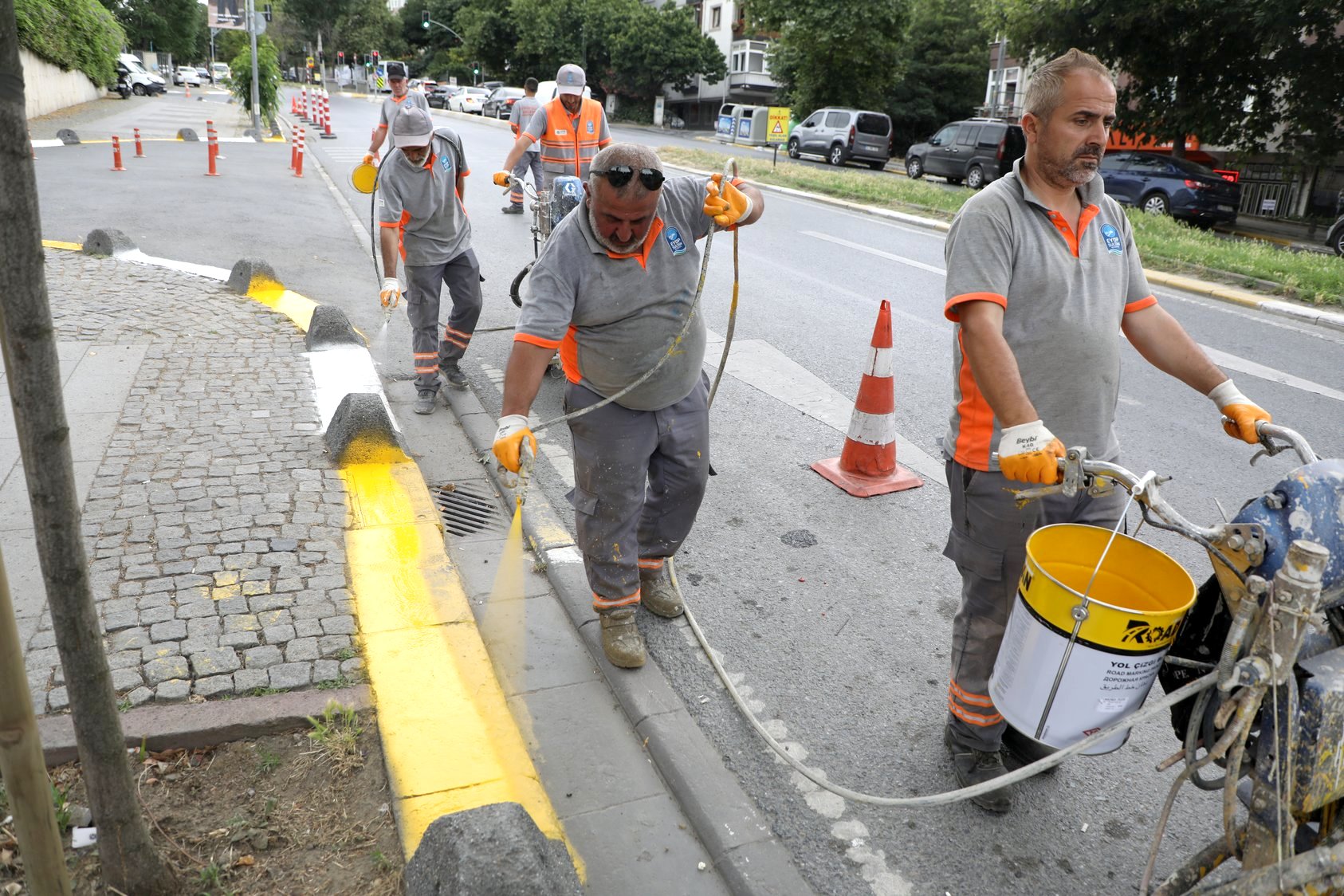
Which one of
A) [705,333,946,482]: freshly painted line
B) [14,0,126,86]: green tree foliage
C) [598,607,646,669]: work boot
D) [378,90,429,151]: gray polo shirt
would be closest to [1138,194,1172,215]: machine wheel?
[378,90,429,151]: gray polo shirt

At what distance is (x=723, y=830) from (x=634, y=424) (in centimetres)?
141

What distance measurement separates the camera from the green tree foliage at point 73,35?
28.5m

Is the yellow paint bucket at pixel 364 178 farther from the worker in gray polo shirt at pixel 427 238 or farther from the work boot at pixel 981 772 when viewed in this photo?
the work boot at pixel 981 772

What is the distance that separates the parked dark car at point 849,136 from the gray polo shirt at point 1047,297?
29.9 metres

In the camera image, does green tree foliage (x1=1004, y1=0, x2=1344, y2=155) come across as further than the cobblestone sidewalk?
Yes

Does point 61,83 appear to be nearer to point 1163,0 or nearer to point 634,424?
point 1163,0

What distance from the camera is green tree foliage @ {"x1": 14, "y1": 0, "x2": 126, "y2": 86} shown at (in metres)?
28.5

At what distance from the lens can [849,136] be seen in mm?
31109

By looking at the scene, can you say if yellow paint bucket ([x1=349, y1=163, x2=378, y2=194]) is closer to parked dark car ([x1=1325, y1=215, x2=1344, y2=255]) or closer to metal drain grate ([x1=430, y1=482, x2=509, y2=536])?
metal drain grate ([x1=430, y1=482, x2=509, y2=536])

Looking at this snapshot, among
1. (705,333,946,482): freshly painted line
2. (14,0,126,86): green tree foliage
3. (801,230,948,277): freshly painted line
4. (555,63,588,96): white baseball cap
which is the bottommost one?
(705,333,946,482): freshly painted line

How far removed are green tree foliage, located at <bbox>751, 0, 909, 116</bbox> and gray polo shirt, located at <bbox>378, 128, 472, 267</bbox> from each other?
3763cm

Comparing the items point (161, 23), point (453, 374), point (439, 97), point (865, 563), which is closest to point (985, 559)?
point (865, 563)

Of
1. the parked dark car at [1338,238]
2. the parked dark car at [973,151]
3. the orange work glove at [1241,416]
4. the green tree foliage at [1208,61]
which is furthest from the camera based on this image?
the parked dark car at [973,151]

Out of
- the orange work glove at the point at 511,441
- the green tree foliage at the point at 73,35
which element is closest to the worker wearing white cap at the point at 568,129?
the orange work glove at the point at 511,441
